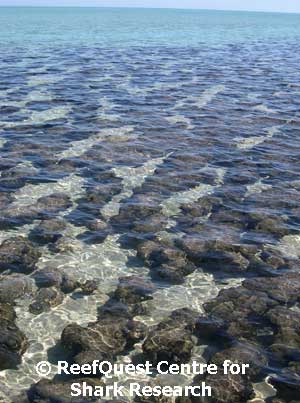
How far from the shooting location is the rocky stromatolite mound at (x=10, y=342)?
14.6m

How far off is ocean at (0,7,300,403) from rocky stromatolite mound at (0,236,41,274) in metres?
0.07

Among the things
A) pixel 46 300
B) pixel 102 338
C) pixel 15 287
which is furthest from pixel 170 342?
pixel 15 287

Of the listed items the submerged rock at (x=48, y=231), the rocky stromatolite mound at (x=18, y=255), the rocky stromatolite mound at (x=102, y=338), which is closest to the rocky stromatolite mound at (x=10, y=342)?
the rocky stromatolite mound at (x=102, y=338)

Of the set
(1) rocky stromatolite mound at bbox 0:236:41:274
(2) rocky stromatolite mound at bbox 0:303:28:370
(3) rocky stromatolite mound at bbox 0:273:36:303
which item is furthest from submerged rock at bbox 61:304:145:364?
(1) rocky stromatolite mound at bbox 0:236:41:274

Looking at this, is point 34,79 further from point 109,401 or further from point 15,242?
point 109,401

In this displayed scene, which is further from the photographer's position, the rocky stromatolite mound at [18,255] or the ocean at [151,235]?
the rocky stromatolite mound at [18,255]

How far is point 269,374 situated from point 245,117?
30.3 meters

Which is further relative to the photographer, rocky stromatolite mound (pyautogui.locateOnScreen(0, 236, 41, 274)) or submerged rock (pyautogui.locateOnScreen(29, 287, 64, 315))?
rocky stromatolite mound (pyautogui.locateOnScreen(0, 236, 41, 274))

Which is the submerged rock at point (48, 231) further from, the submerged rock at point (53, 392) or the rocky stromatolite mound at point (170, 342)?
the submerged rock at point (53, 392)

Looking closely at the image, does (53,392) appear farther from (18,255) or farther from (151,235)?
(151,235)

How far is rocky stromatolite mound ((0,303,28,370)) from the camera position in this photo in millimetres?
14645

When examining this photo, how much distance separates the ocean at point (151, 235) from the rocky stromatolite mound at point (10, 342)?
0.04 metres

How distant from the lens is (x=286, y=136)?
3647 centimetres

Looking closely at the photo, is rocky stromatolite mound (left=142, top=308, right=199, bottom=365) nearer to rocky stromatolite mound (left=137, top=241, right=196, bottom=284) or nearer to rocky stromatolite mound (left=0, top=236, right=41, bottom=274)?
rocky stromatolite mound (left=137, top=241, right=196, bottom=284)
